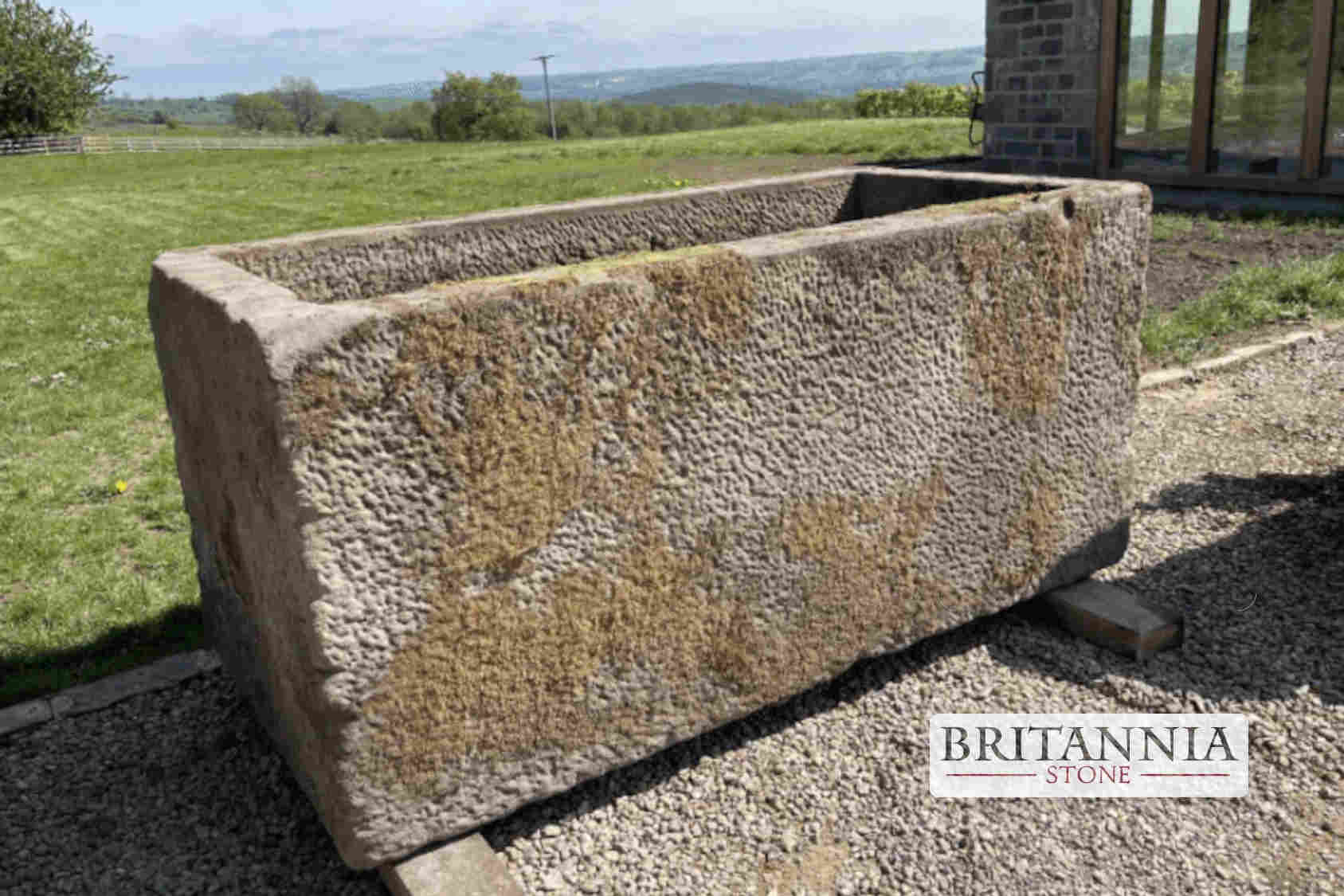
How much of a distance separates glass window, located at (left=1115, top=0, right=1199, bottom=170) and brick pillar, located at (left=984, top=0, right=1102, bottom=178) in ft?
0.91

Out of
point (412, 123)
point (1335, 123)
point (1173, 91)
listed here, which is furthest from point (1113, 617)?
point (412, 123)

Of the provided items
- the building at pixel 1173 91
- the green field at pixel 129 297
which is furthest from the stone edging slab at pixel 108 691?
the building at pixel 1173 91

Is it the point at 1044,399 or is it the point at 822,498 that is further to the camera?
the point at 1044,399

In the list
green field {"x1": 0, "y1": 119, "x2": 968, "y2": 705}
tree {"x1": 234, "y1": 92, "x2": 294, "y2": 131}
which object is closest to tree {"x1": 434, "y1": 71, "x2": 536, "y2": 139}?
green field {"x1": 0, "y1": 119, "x2": 968, "y2": 705}

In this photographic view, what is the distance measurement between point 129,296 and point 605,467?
7.90 metres

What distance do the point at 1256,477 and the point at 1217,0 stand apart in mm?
7443

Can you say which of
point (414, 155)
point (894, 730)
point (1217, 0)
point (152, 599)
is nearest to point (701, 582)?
point (894, 730)

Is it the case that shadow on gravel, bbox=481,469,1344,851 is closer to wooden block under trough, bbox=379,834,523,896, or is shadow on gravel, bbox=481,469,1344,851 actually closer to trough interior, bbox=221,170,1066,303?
wooden block under trough, bbox=379,834,523,896

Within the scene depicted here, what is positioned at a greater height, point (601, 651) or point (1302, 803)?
point (601, 651)

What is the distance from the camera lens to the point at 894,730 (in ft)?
9.28

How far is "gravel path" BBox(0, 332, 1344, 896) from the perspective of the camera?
2.39m

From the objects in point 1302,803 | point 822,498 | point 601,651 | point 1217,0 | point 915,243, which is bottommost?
point 1302,803

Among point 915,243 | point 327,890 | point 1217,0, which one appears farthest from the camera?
point 1217,0

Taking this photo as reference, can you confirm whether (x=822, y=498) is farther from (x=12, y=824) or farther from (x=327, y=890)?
(x=12, y=824)
